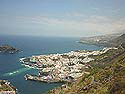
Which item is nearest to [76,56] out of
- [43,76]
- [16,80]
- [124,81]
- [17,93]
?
[43,76]

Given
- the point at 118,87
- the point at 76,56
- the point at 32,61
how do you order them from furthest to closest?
the point at 76,56 → the point at 32,61 → the point at 118,87

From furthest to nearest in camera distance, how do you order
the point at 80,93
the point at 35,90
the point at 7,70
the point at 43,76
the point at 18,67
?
the point at 18,67, the point at 7,70, the point at 43,76, the point at 35,90, the point at 80,93

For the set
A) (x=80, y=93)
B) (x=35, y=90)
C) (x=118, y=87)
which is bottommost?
(x=35, y=90)

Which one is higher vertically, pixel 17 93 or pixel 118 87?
pixel 118 87

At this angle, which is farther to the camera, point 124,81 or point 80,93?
point 80,93

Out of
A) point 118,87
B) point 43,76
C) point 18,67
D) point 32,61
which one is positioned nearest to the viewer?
point 118,87

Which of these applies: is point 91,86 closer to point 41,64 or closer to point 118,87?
point 118,87

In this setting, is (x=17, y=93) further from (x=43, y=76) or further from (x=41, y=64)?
(x=41, y=64)

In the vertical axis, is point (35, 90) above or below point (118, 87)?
below

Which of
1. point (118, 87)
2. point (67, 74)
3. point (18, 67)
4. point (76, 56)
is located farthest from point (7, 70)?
point (118, 87)
